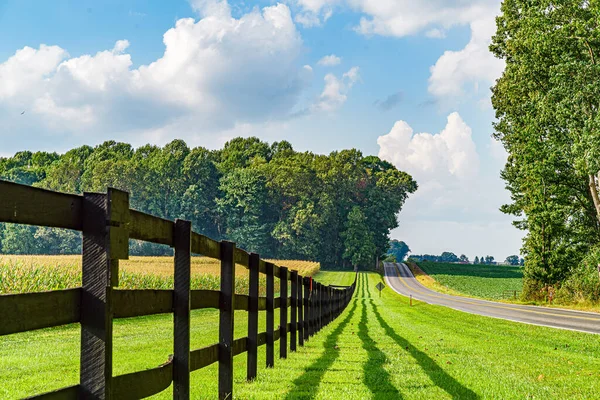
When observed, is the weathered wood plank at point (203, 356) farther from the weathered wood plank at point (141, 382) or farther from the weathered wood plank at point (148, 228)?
the weathered wood plank at point (148, 228)

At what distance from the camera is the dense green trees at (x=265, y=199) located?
106 meters

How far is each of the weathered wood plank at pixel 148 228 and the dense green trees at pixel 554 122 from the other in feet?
93.3

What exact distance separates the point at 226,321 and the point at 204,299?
0.66 metres

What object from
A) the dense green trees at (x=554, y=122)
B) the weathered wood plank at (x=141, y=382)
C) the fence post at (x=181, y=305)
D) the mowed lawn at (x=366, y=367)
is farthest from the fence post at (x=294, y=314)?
the dense green trees at (x=554, y=122)

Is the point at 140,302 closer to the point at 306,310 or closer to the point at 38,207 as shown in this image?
the point at 38,207

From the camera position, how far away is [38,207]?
280 cm

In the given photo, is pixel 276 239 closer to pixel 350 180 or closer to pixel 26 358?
pixel 350 180

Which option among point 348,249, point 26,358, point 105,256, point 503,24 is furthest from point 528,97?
point 348,249

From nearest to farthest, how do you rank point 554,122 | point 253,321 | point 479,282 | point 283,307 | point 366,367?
point 253,321 < point 366,367 < point 283,307 < point 554,122 < point 479,282

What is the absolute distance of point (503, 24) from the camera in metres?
45.0

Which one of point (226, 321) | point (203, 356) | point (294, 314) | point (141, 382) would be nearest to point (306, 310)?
point (294, 314)

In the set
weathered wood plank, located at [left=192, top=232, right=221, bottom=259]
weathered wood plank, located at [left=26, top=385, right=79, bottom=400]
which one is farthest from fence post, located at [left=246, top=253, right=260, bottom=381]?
weathered wood plank, located at [left=26, top=385, right=79, bottom=400]

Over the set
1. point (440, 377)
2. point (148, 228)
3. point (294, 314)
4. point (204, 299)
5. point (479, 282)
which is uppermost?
point (148, 228)

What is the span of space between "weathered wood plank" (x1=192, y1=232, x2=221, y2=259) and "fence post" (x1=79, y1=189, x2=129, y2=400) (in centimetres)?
179
